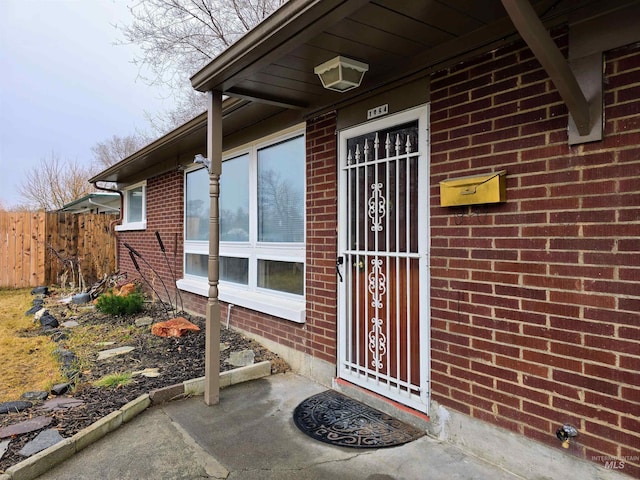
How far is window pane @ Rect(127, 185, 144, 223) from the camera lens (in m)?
9.01

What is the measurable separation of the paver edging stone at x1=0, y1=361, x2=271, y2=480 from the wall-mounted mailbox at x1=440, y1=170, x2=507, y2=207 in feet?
8.08

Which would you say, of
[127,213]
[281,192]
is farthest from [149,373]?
[127,213]

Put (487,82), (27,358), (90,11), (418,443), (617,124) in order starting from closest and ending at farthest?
(617,124), (487,82), (418,443), (27,358), (90,11)

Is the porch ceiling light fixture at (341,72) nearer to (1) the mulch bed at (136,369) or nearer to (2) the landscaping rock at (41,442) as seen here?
(1) the mulch bed at (136,369)

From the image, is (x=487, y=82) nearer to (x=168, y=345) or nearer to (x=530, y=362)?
(x=530, y=362)

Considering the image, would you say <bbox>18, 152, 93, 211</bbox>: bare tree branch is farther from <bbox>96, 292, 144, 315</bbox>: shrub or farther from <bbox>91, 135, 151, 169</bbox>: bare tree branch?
<bbox>96, 292, 144, 315</bbox>: shrub

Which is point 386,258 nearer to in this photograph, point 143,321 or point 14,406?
point 14,406

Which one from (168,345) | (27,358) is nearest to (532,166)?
(168,345)

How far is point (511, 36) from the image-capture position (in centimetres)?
229

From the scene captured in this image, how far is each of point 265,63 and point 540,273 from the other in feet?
7.09

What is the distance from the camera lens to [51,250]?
10867mm

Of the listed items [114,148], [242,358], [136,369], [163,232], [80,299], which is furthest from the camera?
A: [114,148]

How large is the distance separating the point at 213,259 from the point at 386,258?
147 centimetres

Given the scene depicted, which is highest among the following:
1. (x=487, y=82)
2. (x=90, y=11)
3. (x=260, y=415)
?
(x=90, y=11)
